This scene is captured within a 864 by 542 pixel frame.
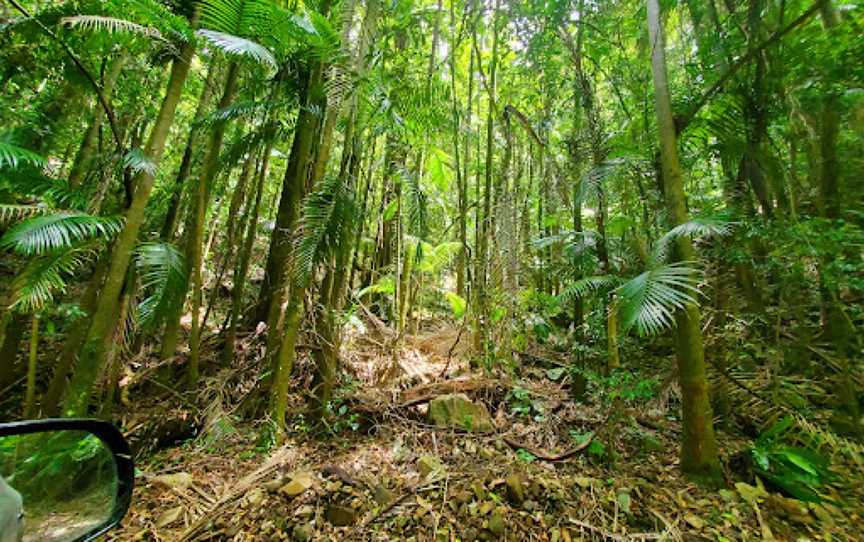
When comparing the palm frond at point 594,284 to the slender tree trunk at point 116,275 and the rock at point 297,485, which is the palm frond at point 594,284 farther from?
the slender tree trunk at point 116,275

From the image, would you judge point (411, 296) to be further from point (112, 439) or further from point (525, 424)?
point (112, 439)

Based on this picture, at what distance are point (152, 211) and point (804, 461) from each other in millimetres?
6018

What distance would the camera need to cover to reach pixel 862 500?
7.29 ft

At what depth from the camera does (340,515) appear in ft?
6.86

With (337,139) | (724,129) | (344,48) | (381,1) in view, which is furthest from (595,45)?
(337,139)

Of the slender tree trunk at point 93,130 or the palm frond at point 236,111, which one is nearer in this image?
the palm frond at point 236,111

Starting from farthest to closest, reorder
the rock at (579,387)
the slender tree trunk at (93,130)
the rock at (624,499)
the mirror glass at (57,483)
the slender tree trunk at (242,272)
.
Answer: the slender tree trunk at (242,272) < the rock at (579,387) < the slender tree trunk at (93,130) < the rock at (624,499) < the mirror glass at (57,483)

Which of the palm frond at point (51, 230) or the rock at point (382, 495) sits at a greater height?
the palm frond at point (51, 230)

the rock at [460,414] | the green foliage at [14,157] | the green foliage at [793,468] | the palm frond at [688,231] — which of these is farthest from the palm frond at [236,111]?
the green foliage at [793,468]

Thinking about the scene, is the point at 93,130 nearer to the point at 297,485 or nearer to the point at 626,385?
the point at 297,485

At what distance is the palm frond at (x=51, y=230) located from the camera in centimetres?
208

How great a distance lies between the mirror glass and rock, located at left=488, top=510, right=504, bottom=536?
5.77 ft

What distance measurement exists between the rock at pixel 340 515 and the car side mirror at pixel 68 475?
1.00 m

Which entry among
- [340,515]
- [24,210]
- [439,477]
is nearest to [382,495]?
[340,515]
